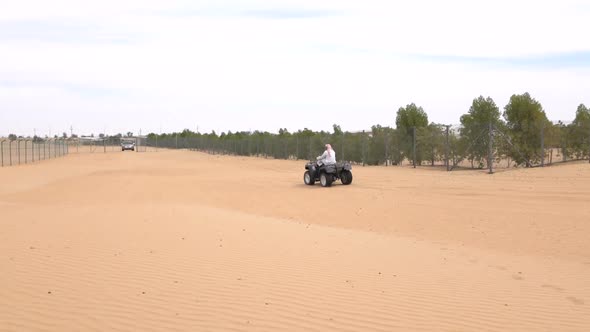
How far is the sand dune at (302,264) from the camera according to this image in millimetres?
6035

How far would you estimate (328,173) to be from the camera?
22.8m

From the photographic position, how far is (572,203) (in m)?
16.2

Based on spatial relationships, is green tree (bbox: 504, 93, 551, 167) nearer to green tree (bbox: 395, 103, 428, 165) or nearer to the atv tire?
green tree (bbox: 395, 103, 428, 165)

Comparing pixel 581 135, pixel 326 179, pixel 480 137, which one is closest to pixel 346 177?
pixel 326 179

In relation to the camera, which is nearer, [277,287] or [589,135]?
[277,287]

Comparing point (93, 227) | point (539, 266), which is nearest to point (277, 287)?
point (539, 266)

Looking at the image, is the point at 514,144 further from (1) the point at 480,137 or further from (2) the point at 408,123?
(2) the point at 408,123

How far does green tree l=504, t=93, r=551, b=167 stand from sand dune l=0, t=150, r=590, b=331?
8381 mm

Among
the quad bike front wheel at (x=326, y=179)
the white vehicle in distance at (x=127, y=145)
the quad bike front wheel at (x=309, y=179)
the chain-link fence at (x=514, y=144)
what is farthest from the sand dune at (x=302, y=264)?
the white vehicle in distance at (x=127, y=145)

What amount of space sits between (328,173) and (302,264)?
14228 millimetres

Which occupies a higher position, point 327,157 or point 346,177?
point 327,157

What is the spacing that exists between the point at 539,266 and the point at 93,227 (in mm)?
8479

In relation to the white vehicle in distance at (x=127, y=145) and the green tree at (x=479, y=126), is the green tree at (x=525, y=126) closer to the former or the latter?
the green tree at (x=479, y=126)

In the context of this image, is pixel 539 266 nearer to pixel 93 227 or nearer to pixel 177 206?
pixel 93 227
